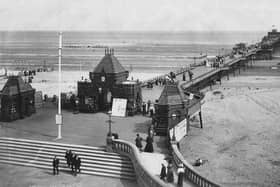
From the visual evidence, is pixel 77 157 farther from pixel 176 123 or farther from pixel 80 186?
pixel 176 123

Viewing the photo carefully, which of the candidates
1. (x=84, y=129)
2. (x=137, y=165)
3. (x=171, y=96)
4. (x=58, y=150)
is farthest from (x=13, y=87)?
(x=137, y=165)

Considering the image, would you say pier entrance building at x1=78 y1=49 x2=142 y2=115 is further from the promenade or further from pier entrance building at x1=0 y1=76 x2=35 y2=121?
pier entrance building at x1=0 y1=76 x2=35 y2=121

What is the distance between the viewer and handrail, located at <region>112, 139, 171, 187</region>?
1795cm

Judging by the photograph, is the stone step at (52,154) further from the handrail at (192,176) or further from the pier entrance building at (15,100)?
the pier entrance building at (15,100)

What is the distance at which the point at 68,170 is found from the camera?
22.3 meters

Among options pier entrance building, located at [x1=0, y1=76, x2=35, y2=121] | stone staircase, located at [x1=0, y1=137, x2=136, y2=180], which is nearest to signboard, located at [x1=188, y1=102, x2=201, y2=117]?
stone staircase, located at [x1=0, y1=137, x2=136, y2=180]

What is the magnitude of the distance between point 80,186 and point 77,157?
8.45 feet

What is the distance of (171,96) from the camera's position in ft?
87.7

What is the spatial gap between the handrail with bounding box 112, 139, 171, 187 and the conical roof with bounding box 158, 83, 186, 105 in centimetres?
473

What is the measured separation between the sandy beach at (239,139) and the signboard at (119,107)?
5146 mm

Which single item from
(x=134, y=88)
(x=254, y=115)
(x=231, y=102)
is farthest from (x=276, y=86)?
(x=134, y=88)

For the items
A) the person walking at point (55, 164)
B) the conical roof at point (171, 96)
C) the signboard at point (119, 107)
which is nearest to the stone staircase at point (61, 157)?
the person walking at point (55, 164)

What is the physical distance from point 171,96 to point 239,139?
6469mm

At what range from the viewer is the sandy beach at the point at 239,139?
74.4ft
